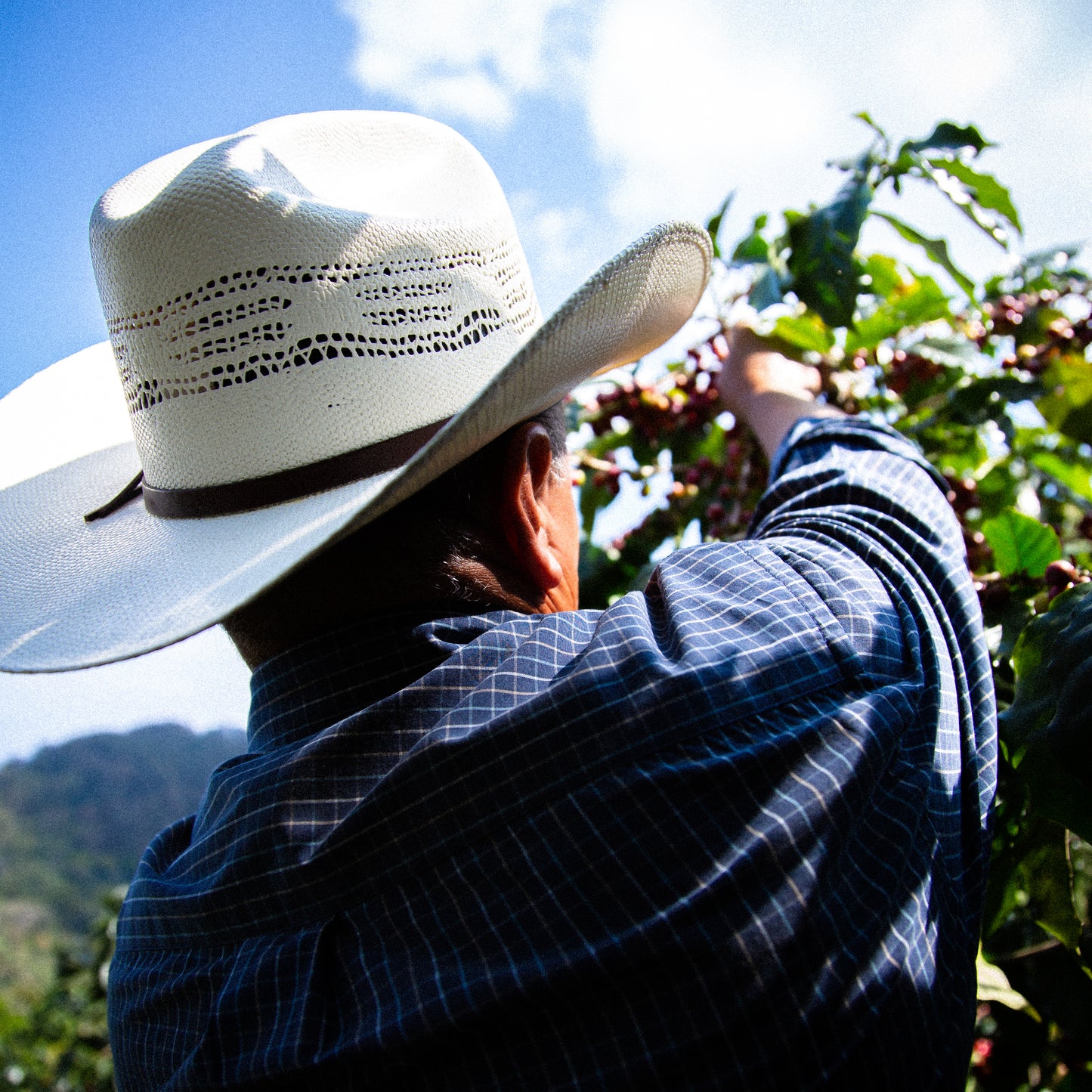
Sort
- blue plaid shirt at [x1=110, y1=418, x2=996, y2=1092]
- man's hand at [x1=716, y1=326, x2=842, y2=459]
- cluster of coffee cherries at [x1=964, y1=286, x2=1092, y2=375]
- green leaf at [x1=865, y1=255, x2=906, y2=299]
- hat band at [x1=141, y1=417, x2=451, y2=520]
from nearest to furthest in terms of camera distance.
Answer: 1. blue plaid shirt at [x1=110, y1=418, x2=996, y2=1092]
2. hat band at [x1=141, y1=417, x2=451, y2=520]
3. man's hand at [x1=716, y1=326, x2=842, y2=459]
4. cluster of coffee cherries at [x1=964, y1=286, x2=1092, y2=375]
5. green leaf at [x1=865, y1=255, x2=906, y2=299]

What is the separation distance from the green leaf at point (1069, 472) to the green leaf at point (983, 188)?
0.70 metres

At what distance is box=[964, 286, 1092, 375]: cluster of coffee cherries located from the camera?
7.41 ft

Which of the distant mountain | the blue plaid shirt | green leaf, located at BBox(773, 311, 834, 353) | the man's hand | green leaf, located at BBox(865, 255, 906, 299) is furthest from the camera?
the distant mountain

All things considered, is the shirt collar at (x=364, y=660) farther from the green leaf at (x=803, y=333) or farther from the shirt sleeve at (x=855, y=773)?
the green leaf at (x=803, y=333)

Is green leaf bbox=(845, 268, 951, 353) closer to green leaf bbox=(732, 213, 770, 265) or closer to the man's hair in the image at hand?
green leaf bbox=(732, 213, 770, 265)

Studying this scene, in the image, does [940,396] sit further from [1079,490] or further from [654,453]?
[654,453]

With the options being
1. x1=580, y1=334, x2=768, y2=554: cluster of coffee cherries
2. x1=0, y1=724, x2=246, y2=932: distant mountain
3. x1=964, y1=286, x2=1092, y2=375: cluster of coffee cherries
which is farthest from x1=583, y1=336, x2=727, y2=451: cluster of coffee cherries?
x1=0, y1=724, x2=246, y2=932: distant mountain

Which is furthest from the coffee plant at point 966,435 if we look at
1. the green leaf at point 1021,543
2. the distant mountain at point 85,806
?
the distant mountain at point 85,806

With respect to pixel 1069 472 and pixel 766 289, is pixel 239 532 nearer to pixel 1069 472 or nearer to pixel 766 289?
pixel 766 289

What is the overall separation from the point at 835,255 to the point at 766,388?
1.19ft

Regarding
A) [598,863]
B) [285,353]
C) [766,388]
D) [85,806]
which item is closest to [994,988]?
[598,863]

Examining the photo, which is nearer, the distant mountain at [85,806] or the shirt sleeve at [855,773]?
the shirt sleeve at [855,773]

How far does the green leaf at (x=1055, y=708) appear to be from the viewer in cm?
98

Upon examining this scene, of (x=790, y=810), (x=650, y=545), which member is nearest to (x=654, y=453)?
(x=650, y=545)
